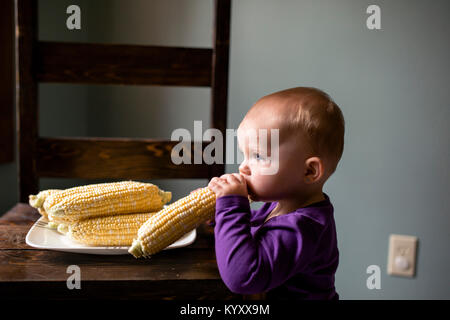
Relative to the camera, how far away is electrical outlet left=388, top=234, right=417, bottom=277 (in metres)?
1.12

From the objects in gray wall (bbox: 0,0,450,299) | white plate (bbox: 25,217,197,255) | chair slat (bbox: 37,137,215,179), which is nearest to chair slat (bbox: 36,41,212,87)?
chair slat (bbox: 37,137,215,179)

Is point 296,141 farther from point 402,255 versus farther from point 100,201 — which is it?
point 402,255

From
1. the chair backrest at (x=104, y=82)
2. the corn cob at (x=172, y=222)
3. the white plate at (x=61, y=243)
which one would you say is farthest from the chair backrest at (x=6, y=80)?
the corn cob at (x=172, y=222)

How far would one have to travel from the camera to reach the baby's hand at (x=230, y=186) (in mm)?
639

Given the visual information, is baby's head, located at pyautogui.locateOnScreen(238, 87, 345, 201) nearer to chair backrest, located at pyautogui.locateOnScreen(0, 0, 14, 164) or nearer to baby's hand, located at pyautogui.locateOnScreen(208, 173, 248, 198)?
baby's hand, located at pyautogui.locateOnScreen(208, 173, 248, 198)

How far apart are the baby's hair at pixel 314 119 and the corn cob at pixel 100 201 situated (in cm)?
30

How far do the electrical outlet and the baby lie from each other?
54 cm

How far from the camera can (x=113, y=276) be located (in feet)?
1.93

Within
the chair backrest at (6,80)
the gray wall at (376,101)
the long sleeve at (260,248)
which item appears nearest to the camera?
the long sleeve at (260,248)

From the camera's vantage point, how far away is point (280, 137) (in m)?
0.62

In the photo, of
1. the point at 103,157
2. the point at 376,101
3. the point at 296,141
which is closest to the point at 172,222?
the point at 296,141

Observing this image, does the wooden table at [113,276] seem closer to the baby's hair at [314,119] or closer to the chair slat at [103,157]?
the baby's hair at [314,119]
